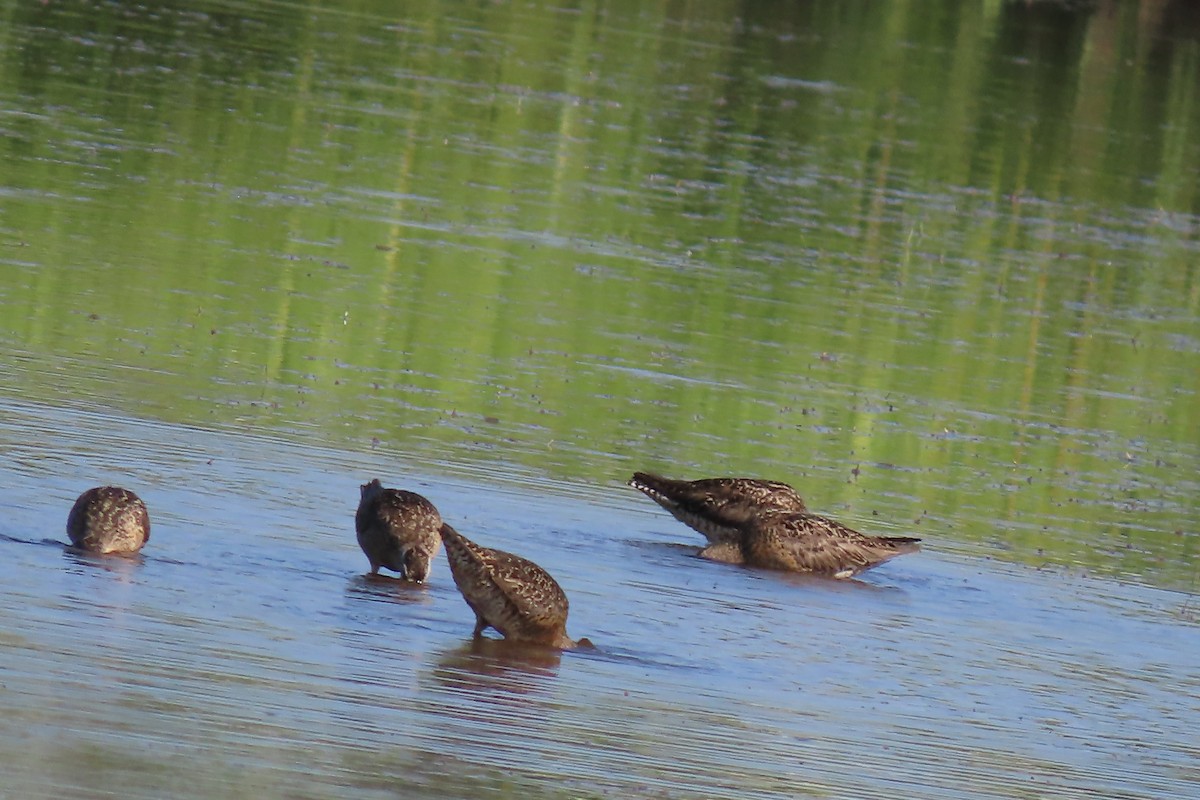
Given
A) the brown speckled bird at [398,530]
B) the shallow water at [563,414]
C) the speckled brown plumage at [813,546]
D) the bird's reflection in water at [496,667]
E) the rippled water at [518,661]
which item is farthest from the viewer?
the speckled brown plumage at [813,546]

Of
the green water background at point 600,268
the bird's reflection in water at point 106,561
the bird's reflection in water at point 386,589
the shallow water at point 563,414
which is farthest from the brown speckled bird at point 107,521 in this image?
the green water background at point 600,268

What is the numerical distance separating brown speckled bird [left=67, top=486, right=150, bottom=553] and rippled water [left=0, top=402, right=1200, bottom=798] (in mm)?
84

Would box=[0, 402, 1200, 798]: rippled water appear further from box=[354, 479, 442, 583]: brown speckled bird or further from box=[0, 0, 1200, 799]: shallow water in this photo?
box=[354, 479, 442, 583]: brown speckled bird

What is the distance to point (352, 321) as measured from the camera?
51.2 ft

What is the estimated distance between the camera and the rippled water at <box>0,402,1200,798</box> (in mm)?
7703

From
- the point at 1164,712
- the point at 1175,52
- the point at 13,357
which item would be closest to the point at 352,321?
the point at 13,357

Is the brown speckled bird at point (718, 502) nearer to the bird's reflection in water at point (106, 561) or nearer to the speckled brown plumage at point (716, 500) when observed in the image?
the speckled brown plumage at point (716, 500)

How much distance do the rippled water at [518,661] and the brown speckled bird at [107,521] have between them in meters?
0.08

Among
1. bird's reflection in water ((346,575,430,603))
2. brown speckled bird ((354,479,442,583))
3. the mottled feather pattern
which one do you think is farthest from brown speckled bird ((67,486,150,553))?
the mottled feather pattern

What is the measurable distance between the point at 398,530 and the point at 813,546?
9.23 feet

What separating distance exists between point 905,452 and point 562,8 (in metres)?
22.8

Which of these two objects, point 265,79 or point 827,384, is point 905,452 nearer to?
point 827,384

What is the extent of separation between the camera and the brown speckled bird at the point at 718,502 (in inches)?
482

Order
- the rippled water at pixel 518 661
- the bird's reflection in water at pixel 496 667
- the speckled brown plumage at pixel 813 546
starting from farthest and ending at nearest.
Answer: the speckled brown plumage at pixel 813 546
the bird's reflection in water at pixel 496 667
the rippled water at pixel 518 661
